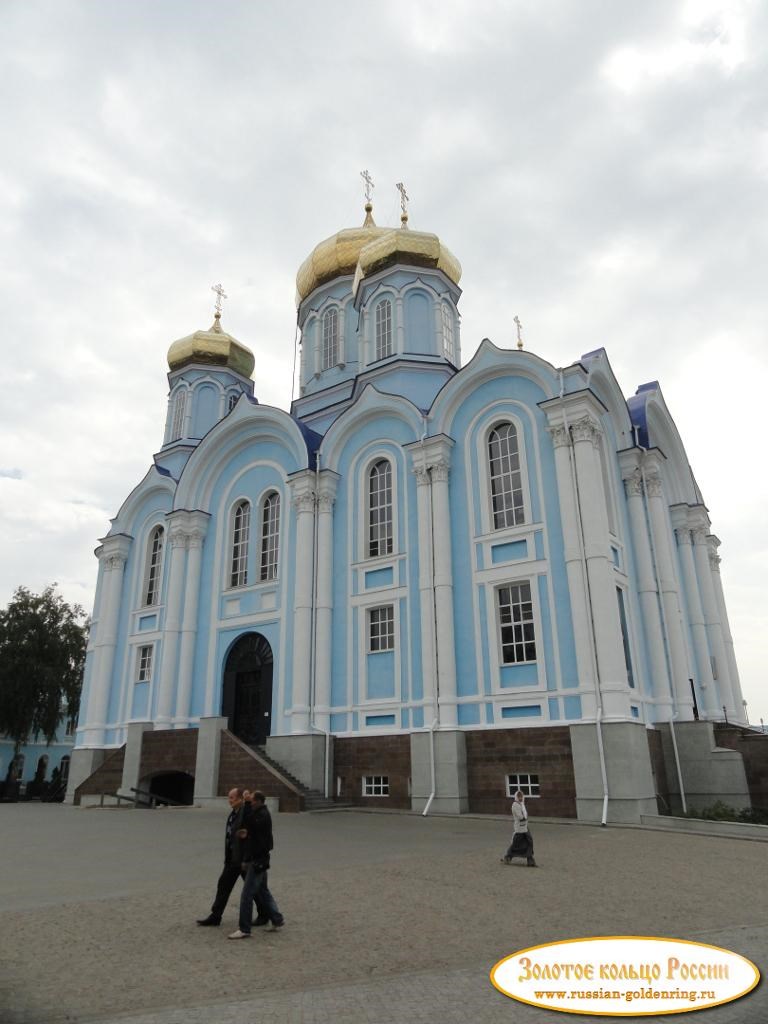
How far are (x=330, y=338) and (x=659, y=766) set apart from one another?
62.4 ft

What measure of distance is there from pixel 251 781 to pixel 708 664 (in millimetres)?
13258

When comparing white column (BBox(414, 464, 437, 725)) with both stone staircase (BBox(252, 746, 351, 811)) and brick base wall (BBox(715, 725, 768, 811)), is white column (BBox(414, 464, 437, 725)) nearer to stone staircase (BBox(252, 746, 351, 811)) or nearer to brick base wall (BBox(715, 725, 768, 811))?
stone staircase (BBox(252, 746, 351, 811))

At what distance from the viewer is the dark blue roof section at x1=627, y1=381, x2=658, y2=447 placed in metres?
20.5

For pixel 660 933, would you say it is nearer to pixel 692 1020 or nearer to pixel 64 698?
pixel 692 1020

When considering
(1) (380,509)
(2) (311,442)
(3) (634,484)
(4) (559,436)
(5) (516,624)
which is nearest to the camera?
(5) (516,624)

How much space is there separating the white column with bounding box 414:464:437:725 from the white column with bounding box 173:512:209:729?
808cm

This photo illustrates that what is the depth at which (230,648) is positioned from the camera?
21.7 metres

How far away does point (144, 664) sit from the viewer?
2422 centimetres

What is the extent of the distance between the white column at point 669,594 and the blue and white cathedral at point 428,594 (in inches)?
2.5

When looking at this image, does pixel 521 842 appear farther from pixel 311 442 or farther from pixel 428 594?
pixel 311 442

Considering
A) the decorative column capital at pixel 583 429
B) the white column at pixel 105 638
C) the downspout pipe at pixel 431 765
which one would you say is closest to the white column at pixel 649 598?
the decorative column capital at pixel 583 429

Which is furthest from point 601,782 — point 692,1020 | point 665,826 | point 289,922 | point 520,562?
point 692,1020

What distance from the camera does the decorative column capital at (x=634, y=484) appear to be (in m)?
19.3

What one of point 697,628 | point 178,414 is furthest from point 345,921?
point 178,414
